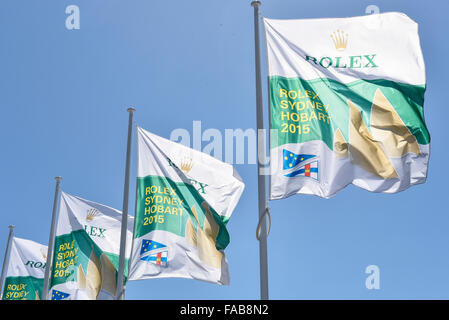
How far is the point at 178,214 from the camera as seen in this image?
611 inches

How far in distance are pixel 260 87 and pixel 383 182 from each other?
3.00 meters

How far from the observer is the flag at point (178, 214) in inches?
586

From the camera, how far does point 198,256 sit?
15.0 m

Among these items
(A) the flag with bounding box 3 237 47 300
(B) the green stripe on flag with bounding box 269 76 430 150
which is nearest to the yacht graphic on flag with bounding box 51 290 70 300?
(A) the flag with bounding box 3 237 47 300

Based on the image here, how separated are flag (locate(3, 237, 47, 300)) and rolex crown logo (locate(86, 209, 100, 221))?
27.5 feet

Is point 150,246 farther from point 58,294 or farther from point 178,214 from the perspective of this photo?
point 58,294

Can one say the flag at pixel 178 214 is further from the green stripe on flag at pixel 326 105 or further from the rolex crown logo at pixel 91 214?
the green stripe on flag at pixel 326 105

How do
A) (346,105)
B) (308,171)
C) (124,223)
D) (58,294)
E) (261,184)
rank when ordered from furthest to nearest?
(58,294) → (124,223) → (346,105) → (261,184) → (308,171)

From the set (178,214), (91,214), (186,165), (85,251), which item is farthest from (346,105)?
(91,214)

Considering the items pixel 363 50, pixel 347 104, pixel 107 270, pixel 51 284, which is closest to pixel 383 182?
pixel 347 104

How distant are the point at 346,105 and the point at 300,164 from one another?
1.94 m

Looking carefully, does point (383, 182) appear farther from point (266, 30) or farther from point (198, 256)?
point (198, 256)

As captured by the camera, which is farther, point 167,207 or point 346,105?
point 167,207

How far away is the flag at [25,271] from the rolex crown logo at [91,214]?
27.5ft
